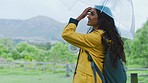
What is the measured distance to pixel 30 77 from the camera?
2.66 m

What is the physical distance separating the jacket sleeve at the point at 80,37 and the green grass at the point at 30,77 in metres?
1.68

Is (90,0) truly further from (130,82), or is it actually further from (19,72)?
(19,72)

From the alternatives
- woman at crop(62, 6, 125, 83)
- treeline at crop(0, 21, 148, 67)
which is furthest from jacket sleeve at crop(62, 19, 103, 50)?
treeline at crop(0, 21, 148, 67)

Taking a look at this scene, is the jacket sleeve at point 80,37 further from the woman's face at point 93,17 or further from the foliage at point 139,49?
the foliage at point 139,49

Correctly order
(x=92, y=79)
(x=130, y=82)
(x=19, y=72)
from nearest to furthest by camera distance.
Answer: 1. (x=92, y=79)
2. (x=130, y=82)
3. (x=19, y=72)

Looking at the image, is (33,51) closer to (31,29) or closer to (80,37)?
(31,29)

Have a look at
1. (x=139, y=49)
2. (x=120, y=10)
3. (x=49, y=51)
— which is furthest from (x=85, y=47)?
(x=139, y=49)

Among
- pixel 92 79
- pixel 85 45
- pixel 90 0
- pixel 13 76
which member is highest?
pixel 90 0

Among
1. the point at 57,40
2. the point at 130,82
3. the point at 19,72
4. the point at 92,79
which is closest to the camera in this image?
the point at 92,79

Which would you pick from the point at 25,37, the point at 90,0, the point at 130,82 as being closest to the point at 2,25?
the point at 25,37

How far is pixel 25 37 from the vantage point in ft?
7.99

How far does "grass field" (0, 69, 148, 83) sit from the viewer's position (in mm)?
2584

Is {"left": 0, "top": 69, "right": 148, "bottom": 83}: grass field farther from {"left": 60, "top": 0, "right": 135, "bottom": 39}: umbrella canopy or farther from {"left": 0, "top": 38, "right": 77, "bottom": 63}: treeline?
{"left": 60, "top": 0, "right": 135, "bottom": 39}: umbrella canopy

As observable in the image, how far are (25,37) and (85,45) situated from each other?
154cm
